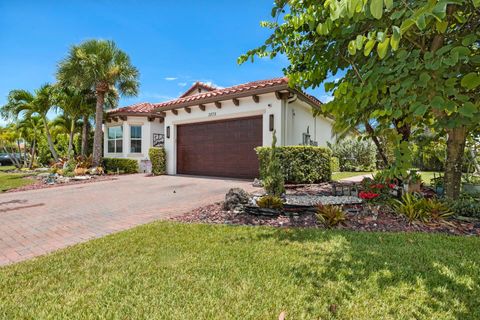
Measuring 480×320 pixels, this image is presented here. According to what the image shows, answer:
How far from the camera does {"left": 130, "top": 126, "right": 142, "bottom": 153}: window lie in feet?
53.1

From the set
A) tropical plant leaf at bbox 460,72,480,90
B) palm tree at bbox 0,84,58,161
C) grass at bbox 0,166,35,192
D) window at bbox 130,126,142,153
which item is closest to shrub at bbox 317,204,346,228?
tropical plant leaf at bbox 460,72,480,90

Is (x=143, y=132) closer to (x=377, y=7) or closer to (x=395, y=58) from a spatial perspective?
(x=395, y=58)

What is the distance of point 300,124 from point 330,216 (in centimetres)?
785

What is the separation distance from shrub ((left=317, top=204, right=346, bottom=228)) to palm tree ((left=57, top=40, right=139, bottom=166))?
46.7ft

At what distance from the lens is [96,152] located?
1569 cm

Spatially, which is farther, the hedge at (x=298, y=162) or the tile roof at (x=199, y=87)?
the tile roof at (x=199, y=87)

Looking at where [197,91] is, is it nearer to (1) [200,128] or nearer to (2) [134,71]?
(2) [134,71]

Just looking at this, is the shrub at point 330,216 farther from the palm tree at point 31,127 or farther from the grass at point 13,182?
the palm tree at point 31,127

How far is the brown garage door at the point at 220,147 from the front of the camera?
11.2m

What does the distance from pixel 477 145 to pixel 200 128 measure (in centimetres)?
1088

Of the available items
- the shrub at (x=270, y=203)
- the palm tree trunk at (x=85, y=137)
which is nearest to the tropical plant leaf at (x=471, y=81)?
the shrub at (x=270, y=203)

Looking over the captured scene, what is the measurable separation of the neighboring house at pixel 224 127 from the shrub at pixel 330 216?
5615mm

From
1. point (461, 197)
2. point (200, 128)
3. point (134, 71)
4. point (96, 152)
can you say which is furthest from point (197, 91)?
point (461, 197)

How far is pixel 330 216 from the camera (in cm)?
461
